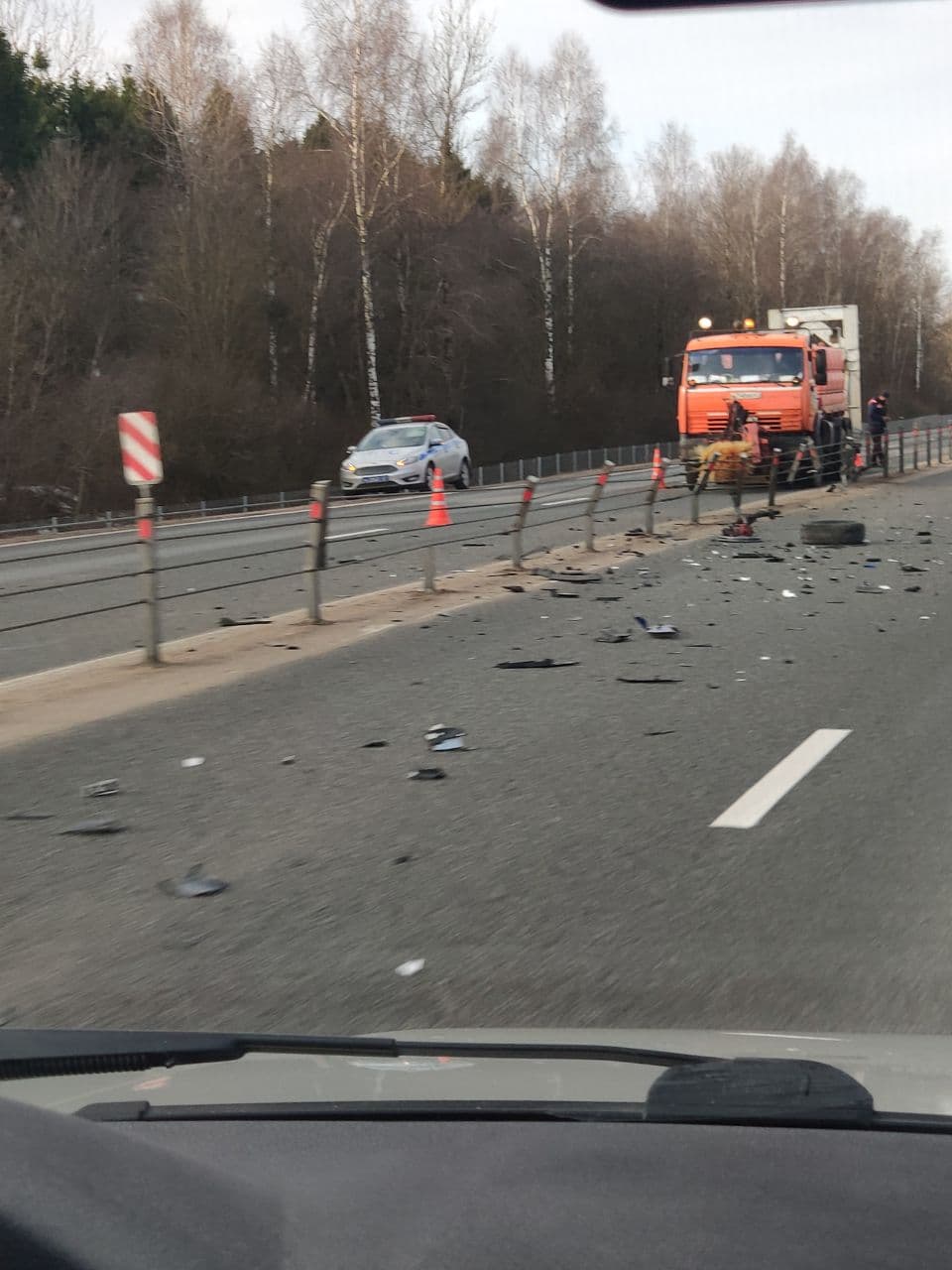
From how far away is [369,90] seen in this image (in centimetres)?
5050

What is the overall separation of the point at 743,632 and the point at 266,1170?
1104 cm

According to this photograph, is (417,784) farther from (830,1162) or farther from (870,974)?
(830,1162)

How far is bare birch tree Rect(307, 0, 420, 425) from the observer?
49.7 metres

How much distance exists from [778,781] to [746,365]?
2737 centimetres

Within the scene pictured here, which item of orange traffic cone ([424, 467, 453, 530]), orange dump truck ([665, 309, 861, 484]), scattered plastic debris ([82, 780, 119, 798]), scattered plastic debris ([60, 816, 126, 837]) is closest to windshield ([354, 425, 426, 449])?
orange dump truck ([665, 309, 861, 484])

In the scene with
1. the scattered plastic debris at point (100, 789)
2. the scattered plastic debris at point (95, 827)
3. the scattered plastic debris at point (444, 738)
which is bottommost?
the scattered plastic debris at point (444, 738)

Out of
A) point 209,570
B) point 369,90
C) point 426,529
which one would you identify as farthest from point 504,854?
point 369,90

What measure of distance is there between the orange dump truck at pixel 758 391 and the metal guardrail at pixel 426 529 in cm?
54

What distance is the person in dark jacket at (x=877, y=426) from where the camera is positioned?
38.9 m

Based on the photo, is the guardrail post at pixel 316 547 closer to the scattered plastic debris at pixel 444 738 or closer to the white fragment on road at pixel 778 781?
the scattered plastic debris at pixel 444 738

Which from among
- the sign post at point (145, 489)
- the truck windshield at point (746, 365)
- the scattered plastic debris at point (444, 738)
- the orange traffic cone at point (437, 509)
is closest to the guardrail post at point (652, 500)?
the orange traffic cone at point (437, 509)

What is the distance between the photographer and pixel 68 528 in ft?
120

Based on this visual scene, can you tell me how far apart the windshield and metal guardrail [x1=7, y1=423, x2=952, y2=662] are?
2349 millimetres

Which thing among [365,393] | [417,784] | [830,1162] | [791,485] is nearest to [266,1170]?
[830,1162]
